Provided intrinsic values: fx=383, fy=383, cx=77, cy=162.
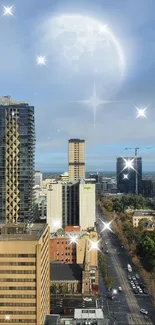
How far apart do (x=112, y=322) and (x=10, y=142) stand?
49.4 feet

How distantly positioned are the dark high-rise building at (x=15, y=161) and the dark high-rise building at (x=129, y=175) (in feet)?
129

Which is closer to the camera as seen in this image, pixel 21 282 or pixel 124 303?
pixel 21 282

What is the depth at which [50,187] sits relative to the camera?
112 feet

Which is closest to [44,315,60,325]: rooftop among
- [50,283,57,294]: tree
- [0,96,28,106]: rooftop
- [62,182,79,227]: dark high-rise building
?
[50,283,57,294]: tree

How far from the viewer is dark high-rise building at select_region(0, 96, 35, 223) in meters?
26.9

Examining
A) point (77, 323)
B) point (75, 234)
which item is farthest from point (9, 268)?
point (75, 234)

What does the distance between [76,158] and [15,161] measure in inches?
1215

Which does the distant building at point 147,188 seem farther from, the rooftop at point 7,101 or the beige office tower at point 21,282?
the beige office tower at point 21,282

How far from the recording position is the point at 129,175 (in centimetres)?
6694

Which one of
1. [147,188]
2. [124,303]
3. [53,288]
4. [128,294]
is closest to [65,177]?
[147,188]

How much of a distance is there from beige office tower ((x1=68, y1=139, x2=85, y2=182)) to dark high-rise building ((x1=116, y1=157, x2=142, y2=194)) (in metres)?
10.9

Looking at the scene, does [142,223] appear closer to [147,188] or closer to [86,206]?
[86,206]

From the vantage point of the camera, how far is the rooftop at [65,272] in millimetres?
20547

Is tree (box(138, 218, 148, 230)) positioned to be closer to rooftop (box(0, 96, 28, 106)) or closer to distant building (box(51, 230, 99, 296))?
distant building (box(51, 230, 99, 296))
